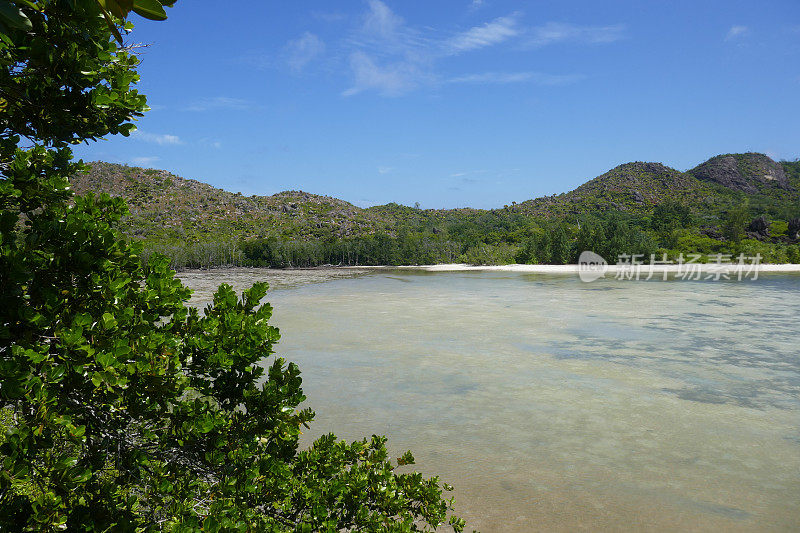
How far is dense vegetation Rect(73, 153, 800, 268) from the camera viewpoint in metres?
66.3

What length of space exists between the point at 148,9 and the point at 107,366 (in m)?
1.33

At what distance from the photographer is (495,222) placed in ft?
378

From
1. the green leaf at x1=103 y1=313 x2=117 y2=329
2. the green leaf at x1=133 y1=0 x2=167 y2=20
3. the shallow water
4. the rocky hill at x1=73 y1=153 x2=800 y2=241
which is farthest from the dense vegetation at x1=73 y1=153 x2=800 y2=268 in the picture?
the green leaf at x1=133 y1=0 x2=167 y2=20

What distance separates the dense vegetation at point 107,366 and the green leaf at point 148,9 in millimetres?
152

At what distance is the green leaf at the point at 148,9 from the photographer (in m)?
1.07

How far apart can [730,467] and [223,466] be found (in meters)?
7.24

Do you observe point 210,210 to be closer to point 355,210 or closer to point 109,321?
point 355,210

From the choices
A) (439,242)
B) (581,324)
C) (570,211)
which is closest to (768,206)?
(570,211)

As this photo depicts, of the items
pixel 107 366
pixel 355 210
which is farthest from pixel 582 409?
pixel 355 210

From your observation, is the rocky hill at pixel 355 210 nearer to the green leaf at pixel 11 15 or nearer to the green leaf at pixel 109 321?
the green leaf at pixel 109 321

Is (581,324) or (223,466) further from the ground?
(223,466)

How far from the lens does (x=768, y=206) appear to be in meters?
87.9

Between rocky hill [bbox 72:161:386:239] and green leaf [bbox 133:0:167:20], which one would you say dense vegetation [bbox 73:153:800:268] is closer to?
rocky hill [bbox 72:161:386:239]

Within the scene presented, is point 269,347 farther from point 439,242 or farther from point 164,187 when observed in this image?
point 164,187
